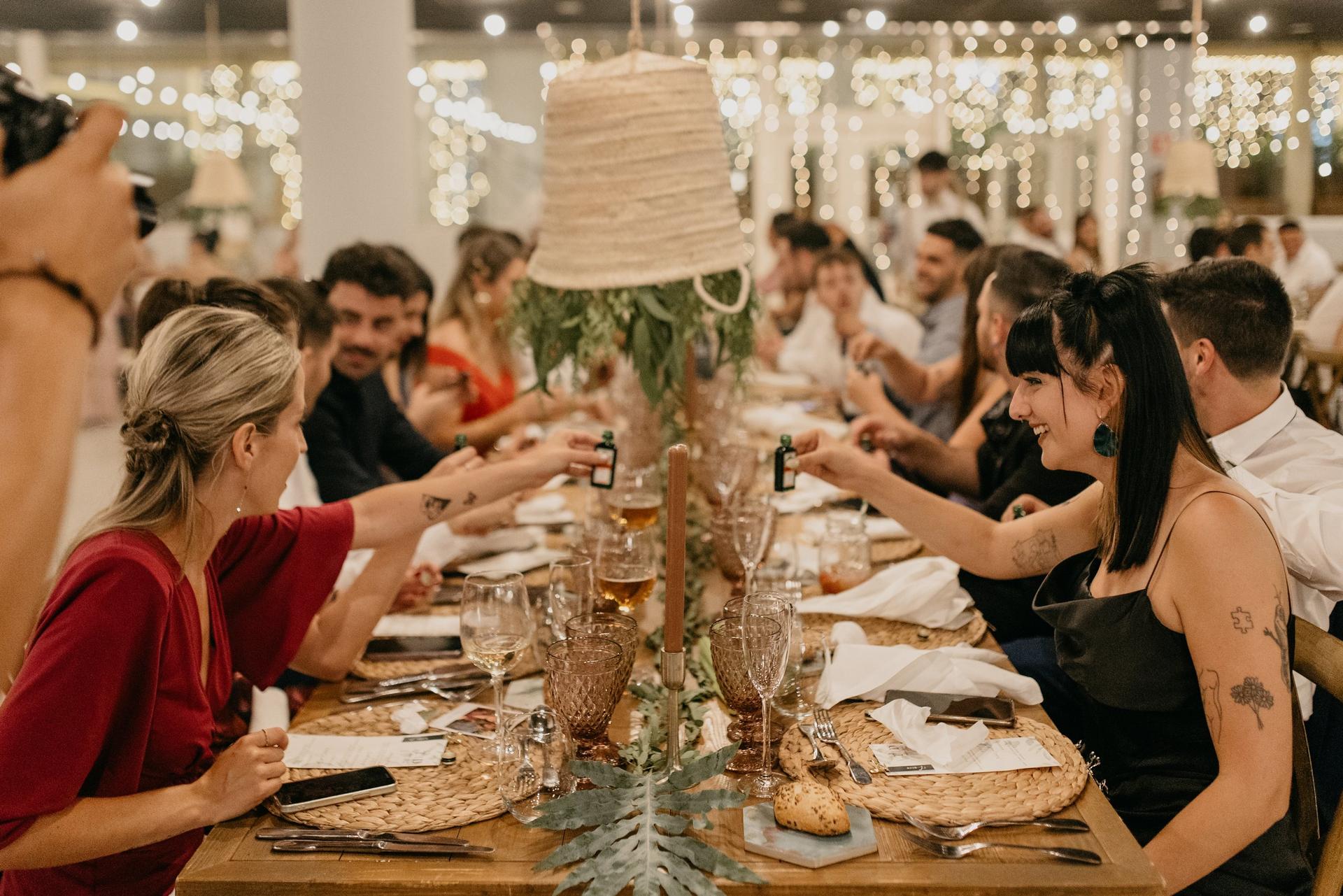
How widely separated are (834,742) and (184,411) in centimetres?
98

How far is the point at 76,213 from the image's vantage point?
873 mm

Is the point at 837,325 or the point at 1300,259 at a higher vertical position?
the point at 1300,259

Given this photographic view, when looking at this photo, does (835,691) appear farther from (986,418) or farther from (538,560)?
(986,418)

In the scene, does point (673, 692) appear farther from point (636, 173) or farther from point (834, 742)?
point (636, 173)

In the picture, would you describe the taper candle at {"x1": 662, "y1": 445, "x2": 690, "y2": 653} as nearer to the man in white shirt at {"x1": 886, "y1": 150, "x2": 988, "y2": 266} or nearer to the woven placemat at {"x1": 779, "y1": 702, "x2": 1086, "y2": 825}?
the woven placemat at {"x1": 779, "y1": 702, "x2": 1086, "y2": 825}

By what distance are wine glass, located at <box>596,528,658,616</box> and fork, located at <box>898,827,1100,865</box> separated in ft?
2.38

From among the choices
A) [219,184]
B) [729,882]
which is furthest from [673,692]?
[219,184]

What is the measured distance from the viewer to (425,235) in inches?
281

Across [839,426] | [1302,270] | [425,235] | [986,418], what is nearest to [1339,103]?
[1302,270]

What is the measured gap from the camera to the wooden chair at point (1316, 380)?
3889 mm

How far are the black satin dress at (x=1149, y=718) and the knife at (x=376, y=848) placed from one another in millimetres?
947

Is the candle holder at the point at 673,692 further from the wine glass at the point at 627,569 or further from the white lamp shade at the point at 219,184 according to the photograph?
the white lamp shade at the point at 219,184

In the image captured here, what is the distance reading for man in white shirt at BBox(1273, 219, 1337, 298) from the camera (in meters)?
6.70

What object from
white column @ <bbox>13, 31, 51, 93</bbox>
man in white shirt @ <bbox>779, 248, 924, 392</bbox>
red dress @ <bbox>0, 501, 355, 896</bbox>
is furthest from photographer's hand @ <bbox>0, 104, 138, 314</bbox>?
white column @ <bbox>13, 31, 51, 93</bbox>
